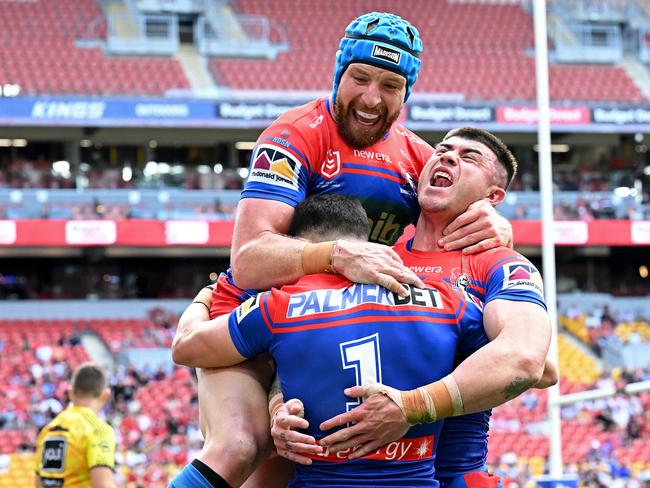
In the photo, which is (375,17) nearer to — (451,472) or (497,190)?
(497,190)

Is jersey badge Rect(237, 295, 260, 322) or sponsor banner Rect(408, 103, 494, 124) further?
sponsor banner Rect(408, 103, 494, 124)

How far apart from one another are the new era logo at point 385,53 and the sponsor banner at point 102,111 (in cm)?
2331

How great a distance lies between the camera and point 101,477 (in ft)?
23.4

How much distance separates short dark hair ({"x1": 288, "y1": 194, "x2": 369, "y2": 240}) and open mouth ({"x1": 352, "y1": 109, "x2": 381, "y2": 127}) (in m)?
0.44

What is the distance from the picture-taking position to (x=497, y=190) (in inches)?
165

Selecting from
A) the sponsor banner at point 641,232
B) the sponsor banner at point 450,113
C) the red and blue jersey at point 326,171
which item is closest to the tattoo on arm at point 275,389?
the red and blue jersey at point 326,171

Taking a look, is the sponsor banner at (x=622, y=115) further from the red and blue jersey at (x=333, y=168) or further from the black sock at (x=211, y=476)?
the black sock at (x=211, y=476)

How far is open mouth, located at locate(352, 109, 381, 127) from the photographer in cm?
403

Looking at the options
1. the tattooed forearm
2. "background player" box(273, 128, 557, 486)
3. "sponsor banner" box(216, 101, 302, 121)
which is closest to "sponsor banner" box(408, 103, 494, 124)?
"sponsor banner" box(216, 101, 302, 121)

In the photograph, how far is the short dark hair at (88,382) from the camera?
7402mm

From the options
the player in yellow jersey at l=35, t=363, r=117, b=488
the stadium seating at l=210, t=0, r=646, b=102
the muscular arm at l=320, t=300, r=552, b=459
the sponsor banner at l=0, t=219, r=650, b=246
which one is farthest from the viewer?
the stadium seating at l=210, t=0, r=646, b=102

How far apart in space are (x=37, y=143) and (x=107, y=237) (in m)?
4.78

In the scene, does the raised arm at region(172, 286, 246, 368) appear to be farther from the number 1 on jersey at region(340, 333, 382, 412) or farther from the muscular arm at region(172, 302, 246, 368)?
the number 1 on jersey at region(340, 333, 382, 412)

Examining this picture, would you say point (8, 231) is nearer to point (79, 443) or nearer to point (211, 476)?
point (79, 443)
